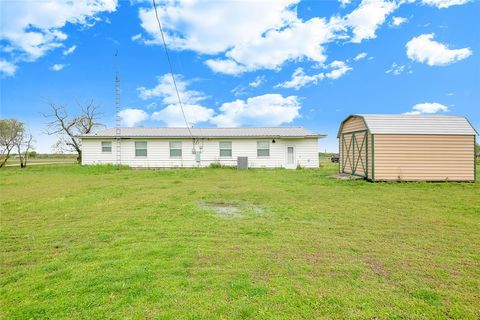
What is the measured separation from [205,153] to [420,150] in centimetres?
1327

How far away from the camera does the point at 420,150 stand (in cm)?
1160

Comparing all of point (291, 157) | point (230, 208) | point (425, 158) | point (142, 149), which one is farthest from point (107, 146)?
point (425, 158)

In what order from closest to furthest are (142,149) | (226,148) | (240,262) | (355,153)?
(240,262) < (355,153) < (142,149) < (226,148)

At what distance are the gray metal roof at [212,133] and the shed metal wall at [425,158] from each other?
7.20 m

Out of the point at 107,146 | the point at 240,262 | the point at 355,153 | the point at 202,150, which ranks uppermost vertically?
the point at 107,146

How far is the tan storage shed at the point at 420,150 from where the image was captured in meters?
11.5

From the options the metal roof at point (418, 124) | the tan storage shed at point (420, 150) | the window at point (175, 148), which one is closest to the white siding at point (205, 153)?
the window at point (175, 148)

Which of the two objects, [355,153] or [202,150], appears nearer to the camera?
[355,153]

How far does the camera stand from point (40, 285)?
2.73m

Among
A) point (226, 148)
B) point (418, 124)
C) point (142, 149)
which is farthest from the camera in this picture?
point (226, 148)

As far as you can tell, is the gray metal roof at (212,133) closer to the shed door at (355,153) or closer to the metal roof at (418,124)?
the shed door at (355,153)

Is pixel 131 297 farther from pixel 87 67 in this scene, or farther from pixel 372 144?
pixel 87 67

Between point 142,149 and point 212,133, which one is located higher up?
point 212,133

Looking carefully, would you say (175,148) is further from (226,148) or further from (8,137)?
(8,137)
